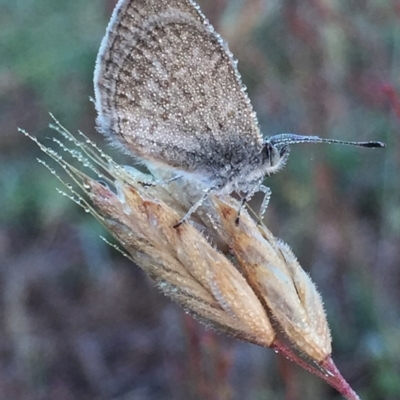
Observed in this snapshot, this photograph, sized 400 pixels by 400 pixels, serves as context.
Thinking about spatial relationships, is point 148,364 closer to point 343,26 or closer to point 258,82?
point 258,82

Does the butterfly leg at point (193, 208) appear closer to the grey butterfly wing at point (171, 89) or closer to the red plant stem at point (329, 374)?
the grey butterfly wing at point (171, 89)

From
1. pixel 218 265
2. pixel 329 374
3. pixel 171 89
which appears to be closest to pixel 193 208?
pixel 218 265

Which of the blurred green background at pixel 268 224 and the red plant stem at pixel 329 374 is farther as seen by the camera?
the blurred green background at pixel 268 224

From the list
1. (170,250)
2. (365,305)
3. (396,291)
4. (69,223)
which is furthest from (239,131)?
(69,223)

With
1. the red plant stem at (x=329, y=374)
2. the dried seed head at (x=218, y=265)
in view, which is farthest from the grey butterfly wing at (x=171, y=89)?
the red plant stem at (x=329, y=374)

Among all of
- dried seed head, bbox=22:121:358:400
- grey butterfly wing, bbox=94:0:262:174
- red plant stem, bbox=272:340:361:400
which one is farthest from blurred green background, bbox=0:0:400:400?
red plant stem, bbox=272:340:361:400

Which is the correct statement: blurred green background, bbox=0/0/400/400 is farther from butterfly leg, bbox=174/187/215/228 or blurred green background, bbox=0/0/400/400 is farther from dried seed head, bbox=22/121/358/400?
dried seed head, bbox=22/121/358/400
